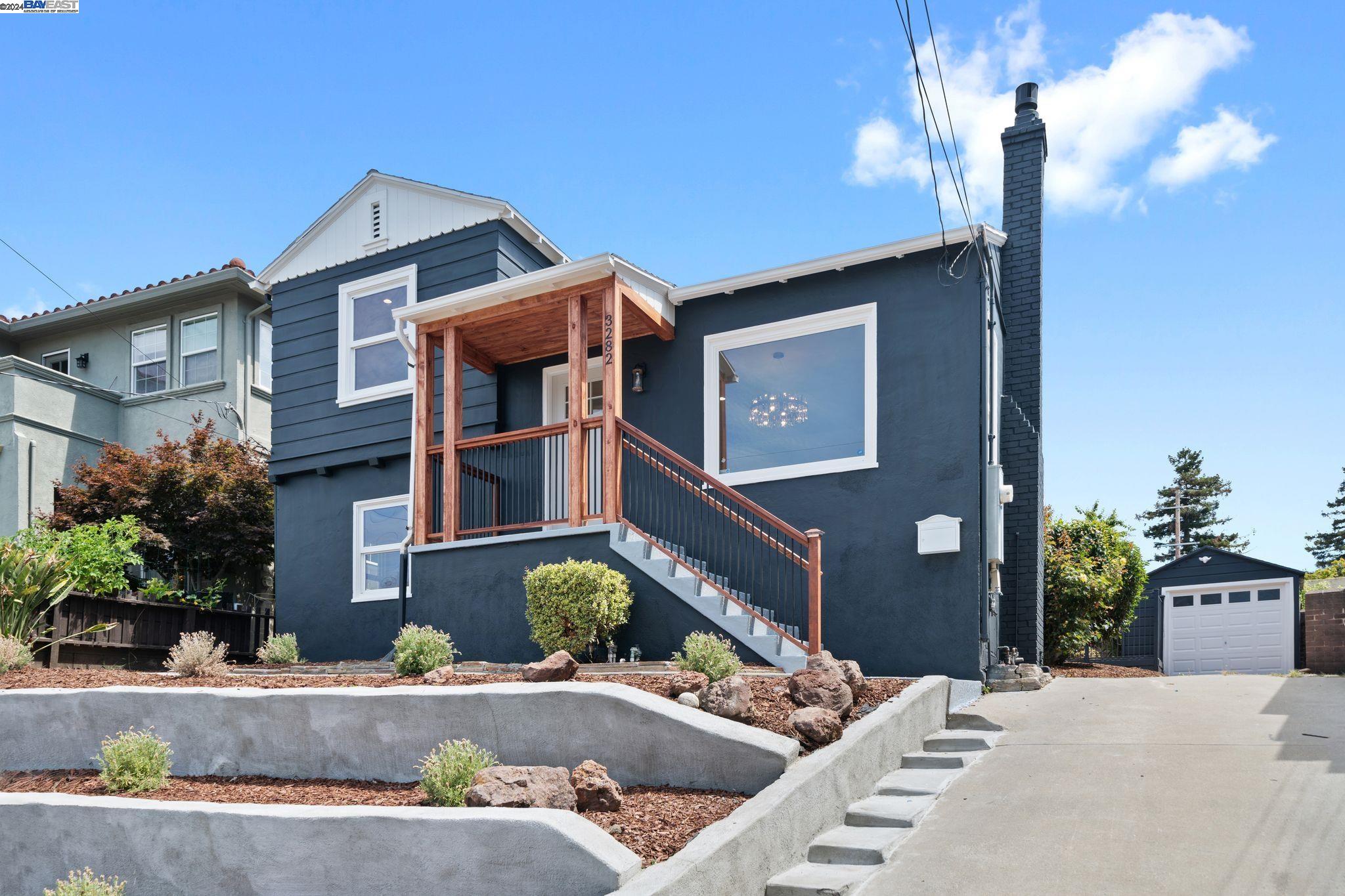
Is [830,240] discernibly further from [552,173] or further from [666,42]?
[552,173]

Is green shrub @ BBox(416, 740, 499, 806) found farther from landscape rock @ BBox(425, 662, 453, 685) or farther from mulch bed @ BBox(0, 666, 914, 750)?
landscape rock @ BBox(425, 662, 453, 685)

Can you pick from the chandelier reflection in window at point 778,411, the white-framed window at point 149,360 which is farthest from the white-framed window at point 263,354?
the chandelier reflection in window at point 778,411

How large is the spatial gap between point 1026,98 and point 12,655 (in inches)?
454

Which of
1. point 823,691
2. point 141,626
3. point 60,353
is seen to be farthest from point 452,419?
point 60,353

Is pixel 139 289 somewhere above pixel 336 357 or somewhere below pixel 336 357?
above

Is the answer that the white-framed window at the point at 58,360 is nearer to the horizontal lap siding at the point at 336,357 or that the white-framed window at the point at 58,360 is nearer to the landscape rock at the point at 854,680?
the horizontal lap siding at the point at 336,357

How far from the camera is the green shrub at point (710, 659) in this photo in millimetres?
6770

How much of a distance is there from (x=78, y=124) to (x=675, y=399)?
9361 millimetres

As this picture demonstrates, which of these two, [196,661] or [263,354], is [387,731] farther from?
[263,354]

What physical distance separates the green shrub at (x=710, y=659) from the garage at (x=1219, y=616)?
11.8 metres

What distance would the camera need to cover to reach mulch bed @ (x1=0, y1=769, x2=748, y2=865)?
4.70 meters

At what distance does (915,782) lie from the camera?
5895 mm

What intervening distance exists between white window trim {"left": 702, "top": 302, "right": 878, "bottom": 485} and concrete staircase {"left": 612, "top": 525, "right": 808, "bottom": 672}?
130 centimetres

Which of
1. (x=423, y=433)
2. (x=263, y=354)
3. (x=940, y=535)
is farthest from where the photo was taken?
(x=263, y=354)
